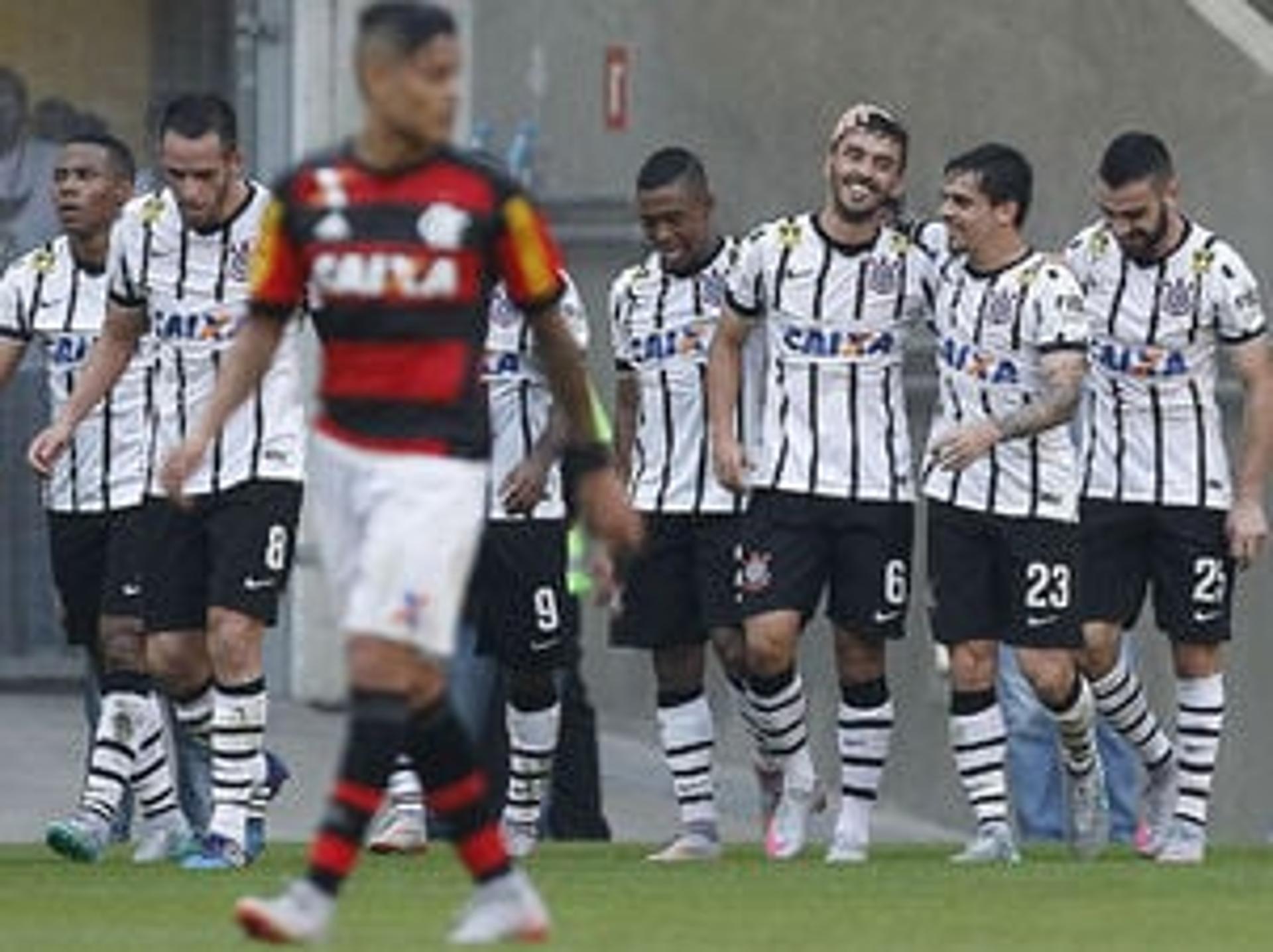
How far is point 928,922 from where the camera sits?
15.5 m

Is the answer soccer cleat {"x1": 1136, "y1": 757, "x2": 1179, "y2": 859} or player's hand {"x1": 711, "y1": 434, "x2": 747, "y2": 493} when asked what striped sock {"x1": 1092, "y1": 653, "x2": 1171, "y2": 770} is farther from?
player's hand {"x1": 711, "y1": 434, "x2": 747, "y2": 493}

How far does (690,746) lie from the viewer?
1900 centimetres

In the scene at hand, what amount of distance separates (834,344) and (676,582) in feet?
3.64

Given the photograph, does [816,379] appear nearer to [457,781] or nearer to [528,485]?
[528,485]

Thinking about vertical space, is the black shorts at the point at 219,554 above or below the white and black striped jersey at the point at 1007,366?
below

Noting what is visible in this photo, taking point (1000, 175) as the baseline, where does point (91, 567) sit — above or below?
below

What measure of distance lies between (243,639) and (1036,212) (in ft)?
18.5

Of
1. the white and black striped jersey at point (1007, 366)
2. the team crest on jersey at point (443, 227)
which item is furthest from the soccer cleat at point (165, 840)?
the team crest on jersey at point (443, 227)

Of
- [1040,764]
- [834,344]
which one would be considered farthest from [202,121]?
[1040,764]

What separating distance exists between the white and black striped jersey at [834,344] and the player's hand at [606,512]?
15.1 ft

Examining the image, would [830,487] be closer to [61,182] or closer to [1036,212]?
[61,182]

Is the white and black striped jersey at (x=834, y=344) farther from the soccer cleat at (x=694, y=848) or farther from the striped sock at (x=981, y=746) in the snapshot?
the soccer cleat at (x=694, y=848)

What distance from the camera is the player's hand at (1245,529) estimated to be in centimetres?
1847

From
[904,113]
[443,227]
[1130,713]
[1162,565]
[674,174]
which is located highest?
[904,113]
